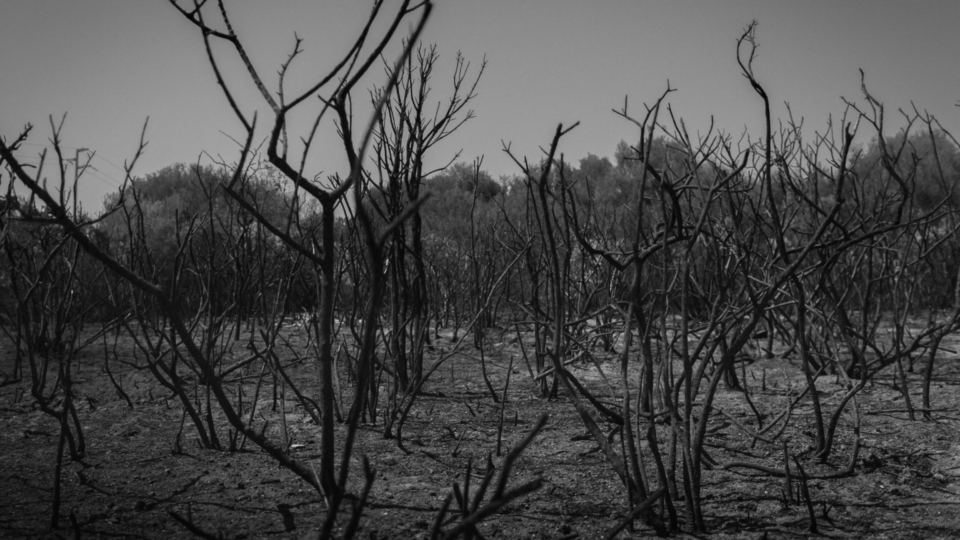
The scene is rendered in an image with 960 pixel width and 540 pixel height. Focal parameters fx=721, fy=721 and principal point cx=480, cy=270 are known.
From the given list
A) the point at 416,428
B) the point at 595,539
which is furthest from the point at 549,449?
the point at 595,539

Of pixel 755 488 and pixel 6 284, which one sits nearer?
pixel 755 488

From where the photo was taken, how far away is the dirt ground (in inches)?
75.2

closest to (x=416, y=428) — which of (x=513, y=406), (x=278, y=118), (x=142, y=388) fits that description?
(x=513, y=406)

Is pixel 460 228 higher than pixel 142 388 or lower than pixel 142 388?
higher

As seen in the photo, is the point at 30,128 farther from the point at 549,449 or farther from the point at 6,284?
the point at 6,284

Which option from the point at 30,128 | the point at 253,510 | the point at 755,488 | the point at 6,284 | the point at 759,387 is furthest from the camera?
the point at 6,284

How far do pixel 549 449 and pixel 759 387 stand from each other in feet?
6.23

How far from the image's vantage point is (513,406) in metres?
3.72

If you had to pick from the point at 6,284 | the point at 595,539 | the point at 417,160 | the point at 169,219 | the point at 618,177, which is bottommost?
the point at 595,539

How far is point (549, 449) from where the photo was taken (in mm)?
2771

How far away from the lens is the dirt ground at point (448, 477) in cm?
191

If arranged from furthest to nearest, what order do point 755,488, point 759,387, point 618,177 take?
point 618,177, point 759,387, point 755,488

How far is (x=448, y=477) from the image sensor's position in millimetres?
2447

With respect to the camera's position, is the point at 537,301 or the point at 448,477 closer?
the point at 448,477
